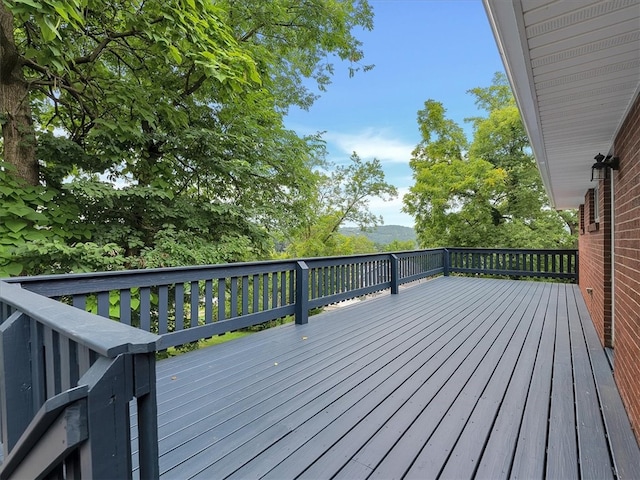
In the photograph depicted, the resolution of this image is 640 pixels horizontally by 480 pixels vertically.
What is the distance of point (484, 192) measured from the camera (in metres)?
12.2

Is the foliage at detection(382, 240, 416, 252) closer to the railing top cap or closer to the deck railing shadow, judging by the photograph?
the deck railing shadow

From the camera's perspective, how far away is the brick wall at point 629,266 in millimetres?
1957

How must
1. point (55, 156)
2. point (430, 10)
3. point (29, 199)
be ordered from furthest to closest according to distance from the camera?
point (430, 10) → point (55, 156) → point (29, 199)

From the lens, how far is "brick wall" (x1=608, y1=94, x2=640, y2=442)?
6.42ft

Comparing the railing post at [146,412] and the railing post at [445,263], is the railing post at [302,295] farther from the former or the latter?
the railing post at [445,263]

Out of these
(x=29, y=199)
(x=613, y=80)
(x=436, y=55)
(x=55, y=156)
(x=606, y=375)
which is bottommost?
(x=606, y=375)

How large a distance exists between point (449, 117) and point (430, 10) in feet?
21.0

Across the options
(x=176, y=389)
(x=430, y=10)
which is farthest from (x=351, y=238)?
(x=176, y=389)

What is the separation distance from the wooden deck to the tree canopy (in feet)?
8.86

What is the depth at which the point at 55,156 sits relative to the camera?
4.52 meters

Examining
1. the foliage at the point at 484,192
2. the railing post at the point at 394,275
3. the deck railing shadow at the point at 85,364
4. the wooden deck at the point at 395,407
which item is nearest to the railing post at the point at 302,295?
the wooden deck at the point at 395,407

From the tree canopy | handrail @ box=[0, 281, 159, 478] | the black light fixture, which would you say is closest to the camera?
handrail @ box=[0, 281, 159, 478]

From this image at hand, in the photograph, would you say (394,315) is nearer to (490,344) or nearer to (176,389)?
(490,344)

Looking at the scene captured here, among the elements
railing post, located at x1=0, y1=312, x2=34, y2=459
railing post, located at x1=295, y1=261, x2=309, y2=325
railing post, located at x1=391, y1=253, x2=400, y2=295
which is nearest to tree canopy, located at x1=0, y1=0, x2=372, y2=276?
railing post, located at x1=295, y1=261, x2=309, y2=325
